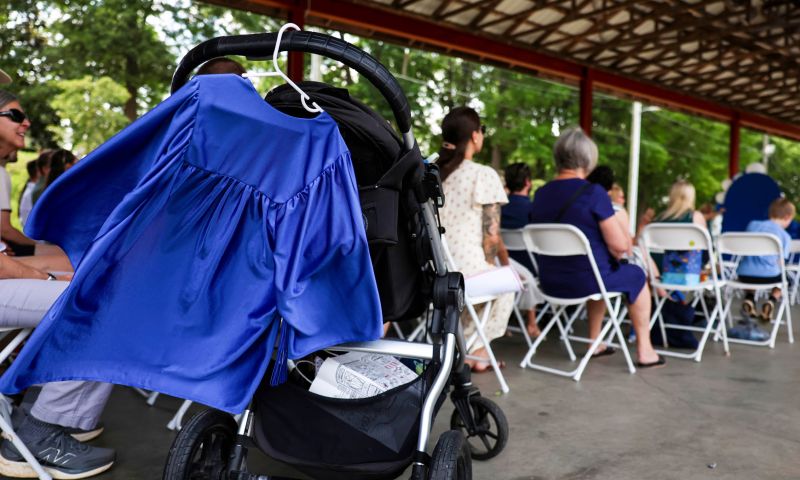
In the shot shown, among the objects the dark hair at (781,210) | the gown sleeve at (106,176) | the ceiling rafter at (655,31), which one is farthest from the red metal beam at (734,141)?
the gown sleeve at (106,176)

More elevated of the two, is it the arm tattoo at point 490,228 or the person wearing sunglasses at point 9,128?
the person wearing sunglasses at point 9,128

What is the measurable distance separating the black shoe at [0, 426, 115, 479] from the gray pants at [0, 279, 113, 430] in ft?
0.20

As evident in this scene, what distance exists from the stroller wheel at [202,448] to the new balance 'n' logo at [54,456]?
0.72m

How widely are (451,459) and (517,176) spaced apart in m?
3.58

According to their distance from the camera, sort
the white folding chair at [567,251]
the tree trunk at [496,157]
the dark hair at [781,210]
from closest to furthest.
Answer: the white folding chair at [567,251] → the dark hair at [781,210] → the tree trunk at [496,157]

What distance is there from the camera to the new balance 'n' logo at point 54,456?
84.4 inches

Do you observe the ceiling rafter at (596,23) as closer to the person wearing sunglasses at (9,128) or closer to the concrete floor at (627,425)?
the concrete floor at (627,425)

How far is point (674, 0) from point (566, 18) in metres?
1.58

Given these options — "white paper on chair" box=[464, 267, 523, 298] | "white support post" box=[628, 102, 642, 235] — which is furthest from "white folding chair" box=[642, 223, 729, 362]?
"white support post" box=[628, 102, 642, 235]

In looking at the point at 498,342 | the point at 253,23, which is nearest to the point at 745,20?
the point at 498,342

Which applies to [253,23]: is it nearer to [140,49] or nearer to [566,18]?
[140,49]

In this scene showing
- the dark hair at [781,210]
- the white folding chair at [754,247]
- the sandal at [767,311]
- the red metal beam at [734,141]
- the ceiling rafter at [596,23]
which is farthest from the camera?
the red metal beam at [734,141]

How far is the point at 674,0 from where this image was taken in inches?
346

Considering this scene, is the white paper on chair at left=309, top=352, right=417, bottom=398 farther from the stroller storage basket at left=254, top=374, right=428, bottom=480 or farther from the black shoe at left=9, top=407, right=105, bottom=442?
the black shoe at left=9, top=407, right=105, bottom=442
